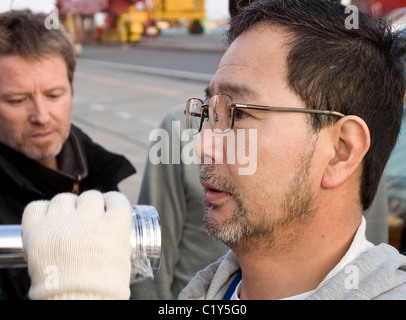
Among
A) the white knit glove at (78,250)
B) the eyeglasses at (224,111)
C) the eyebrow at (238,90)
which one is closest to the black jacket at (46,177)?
the eyeglasses at (224,111)

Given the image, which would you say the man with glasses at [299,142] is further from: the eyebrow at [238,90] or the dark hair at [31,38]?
the dark hair at [31,38]

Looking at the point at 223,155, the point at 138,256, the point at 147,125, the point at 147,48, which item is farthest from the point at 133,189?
the point at 147,48

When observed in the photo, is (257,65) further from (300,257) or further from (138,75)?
(138,75)

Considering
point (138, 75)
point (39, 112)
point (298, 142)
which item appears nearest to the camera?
point (298, 142)

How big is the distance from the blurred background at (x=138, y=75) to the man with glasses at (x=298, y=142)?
0.36 m

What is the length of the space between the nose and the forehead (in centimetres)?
147

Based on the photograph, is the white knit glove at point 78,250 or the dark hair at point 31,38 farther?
the dark hair at point 31,38

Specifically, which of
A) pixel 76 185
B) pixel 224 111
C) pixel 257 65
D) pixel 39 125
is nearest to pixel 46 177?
pixel 76 185

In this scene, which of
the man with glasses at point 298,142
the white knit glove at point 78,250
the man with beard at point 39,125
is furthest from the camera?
the man with beard at point 39,125

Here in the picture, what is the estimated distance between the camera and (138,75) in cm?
1653

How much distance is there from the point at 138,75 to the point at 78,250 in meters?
15.6

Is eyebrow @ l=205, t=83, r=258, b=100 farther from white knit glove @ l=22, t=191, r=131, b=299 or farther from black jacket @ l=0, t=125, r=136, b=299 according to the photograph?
black jacket @ l=0, t=125, r=136, b=299

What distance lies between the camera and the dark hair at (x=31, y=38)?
3102 millimetres

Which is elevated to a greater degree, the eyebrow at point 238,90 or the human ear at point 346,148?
the eyebrow at point 238,90
